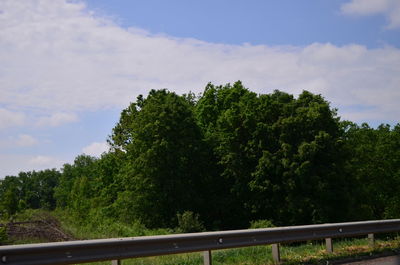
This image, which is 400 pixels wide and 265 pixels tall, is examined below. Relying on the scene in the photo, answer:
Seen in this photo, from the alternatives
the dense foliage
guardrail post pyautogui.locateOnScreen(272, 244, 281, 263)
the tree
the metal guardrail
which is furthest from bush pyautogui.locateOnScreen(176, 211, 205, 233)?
guardrail post pyautogui.locateOnScreen(272, 244, 281, 263)

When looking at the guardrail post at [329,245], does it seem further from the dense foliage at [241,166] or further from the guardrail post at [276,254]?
the dense foliage at [241,166]

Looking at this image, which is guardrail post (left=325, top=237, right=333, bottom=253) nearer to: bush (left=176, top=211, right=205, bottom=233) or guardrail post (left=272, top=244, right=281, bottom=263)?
guardrail post (left=272, top=244, right=281, bottom=263)

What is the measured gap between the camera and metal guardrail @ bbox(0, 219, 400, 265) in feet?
20.7

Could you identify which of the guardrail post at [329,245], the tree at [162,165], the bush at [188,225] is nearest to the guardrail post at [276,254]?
the guardrail post at [329,245]

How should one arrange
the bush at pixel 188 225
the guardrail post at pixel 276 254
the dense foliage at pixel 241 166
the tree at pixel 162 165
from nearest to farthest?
the guardrail post at pixel 276 254, the bush at pixel 188 225, the dense foliage at pixel 241 166, the tree at pixel 162 165

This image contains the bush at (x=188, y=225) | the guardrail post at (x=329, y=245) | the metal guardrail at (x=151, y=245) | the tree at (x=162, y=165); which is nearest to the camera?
the metal guardrail at (x=151, y=245)

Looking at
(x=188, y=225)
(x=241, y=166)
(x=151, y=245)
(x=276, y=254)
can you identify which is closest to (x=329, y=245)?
(x=276, y=254)

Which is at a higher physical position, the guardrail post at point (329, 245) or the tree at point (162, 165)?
the tree at point (162, 165)

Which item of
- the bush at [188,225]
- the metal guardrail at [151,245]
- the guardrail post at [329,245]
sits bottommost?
the bush at [188,225]

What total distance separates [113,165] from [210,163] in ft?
65.7

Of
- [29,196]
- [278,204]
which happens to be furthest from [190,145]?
[29,196]

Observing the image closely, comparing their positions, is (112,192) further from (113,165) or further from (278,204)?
(278,204)

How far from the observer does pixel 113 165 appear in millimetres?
61125

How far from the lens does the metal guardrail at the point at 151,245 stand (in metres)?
6.30
